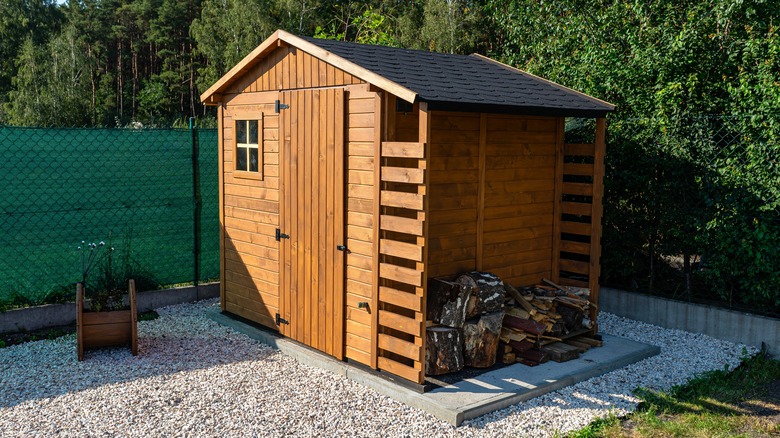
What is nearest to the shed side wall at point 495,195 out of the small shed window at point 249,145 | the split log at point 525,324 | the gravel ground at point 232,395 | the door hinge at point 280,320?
the split log at point 525,324

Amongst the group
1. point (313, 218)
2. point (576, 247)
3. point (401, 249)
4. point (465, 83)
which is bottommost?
point (576, 247)

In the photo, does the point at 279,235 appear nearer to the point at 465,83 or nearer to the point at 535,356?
the point at 465,83

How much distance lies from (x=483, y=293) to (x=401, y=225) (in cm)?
104

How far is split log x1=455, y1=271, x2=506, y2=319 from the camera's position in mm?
5539

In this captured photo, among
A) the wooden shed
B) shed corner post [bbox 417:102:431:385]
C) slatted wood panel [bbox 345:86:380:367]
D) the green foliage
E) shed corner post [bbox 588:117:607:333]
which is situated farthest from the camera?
the green foliage

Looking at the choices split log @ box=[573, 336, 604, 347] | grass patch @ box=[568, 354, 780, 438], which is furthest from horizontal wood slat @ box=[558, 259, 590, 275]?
grass patch @ box=[568, 354, 780, 438]

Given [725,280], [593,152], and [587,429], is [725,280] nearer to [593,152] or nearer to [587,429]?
[593,152]

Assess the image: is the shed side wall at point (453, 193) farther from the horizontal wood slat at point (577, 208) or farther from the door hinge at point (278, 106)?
the door hinge at point (278, 106)

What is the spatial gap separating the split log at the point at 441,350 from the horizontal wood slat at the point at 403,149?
1417mm

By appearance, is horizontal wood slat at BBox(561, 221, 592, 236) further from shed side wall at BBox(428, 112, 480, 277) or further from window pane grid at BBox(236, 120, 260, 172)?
window pane grid at BBox(236, 120, 260, 172)

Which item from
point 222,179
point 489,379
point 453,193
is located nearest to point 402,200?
point 453,193

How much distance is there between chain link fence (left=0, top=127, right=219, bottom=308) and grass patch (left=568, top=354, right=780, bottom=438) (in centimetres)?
519

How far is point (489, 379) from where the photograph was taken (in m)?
5.34

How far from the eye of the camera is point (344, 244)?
562 cm
